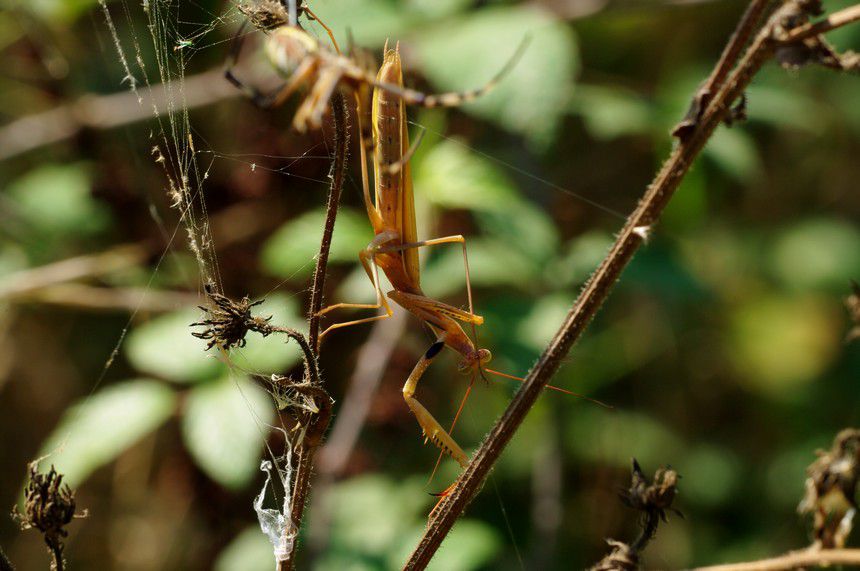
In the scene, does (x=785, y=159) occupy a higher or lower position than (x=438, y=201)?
higher

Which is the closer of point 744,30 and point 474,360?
point 744,30

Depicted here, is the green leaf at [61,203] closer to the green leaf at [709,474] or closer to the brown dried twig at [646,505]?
the brown dried twig at [646,505]

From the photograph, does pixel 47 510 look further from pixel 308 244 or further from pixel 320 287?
pixel 308 244

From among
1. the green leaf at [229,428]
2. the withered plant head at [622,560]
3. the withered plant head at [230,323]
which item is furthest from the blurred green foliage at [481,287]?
the withered plant head at [622,560]

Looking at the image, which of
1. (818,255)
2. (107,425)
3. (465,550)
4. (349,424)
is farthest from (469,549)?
(818,255)

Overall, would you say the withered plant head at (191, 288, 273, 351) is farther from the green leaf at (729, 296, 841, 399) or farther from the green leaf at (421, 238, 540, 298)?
the green leaf at (729, 296, 841, 399)

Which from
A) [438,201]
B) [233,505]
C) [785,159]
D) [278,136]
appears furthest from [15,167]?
[785,159]

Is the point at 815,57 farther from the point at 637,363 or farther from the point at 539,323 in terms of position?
the point at 637,363
